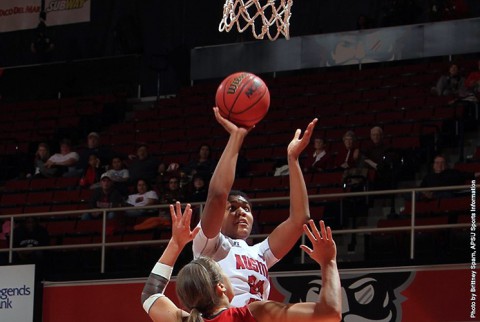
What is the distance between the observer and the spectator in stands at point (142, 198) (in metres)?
11.4

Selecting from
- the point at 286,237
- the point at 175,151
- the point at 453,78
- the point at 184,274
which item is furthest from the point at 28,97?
the point at 184,274

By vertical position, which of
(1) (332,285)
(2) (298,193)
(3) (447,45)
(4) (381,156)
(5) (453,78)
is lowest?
(1) (332,285)

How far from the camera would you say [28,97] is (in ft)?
59.2

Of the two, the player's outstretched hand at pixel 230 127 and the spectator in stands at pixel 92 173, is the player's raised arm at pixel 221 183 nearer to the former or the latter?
the player's outstretched hand at pixel 230 127

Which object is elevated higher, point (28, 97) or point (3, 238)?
point (28, 97)

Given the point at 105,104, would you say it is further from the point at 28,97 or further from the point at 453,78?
the point at 453,78

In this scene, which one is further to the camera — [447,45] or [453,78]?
[447,45]

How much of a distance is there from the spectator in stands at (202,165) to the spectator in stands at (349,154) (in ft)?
4.74

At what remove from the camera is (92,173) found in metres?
13.0

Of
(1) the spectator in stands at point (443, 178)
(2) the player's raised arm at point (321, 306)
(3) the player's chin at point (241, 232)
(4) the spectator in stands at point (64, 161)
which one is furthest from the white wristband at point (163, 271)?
(4) the spectator in stands at point (64, 161)

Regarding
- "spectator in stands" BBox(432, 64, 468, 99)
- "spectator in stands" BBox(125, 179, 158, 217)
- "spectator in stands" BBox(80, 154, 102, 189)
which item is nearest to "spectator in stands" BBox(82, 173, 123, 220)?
"spectator in stands" BBox(125, 179, 158, 217)

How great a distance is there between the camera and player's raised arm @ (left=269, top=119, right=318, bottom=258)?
4.63 m

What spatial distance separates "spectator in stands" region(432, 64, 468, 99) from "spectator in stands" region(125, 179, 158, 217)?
373 centimetres

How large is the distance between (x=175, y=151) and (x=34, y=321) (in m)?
3.94
